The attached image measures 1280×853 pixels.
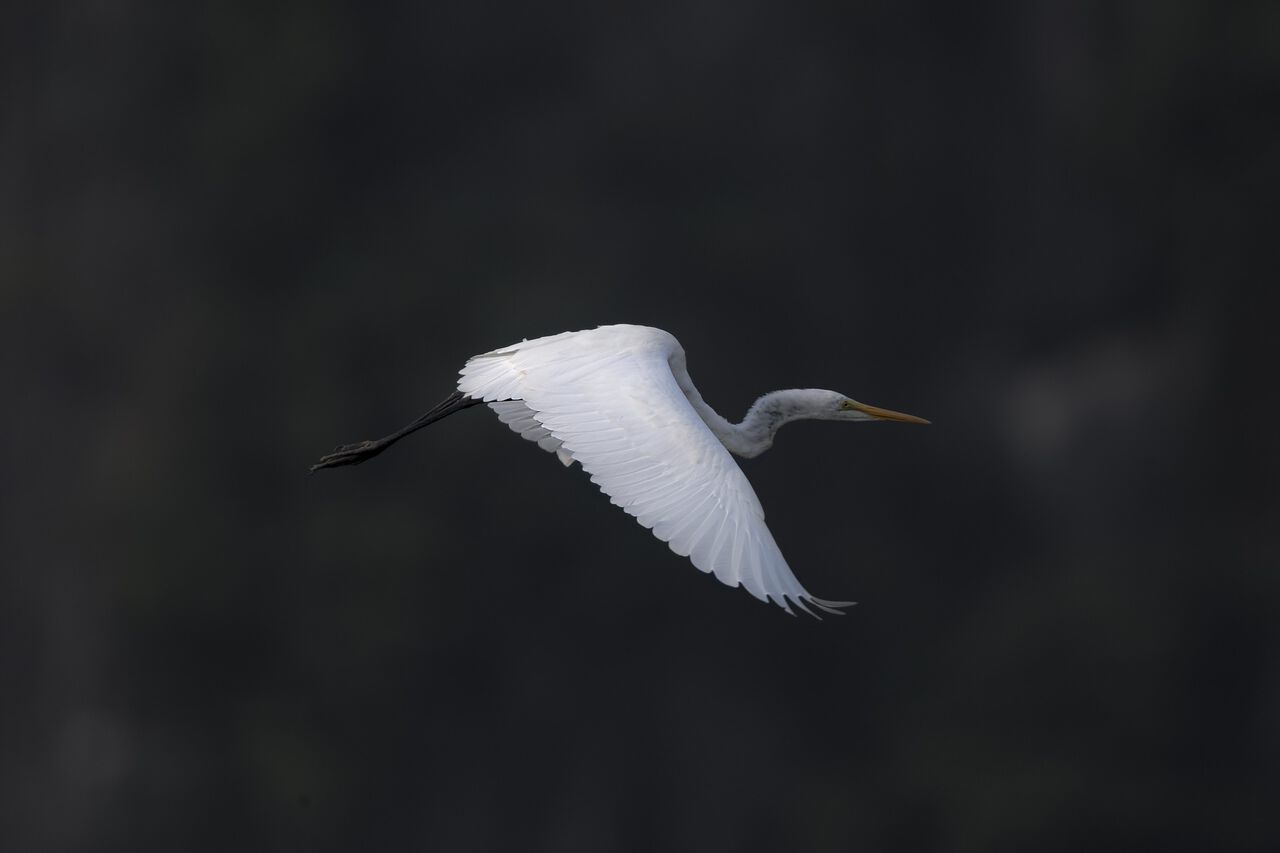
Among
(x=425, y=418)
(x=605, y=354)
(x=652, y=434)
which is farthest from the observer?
(x=425, y=418)

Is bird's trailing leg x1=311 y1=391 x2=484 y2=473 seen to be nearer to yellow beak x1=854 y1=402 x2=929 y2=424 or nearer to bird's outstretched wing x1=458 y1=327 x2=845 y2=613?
bird's outstretched wing x1=458 y1=327 x2=845 y2=613

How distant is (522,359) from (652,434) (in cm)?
59

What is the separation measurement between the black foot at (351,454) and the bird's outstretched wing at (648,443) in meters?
0.44

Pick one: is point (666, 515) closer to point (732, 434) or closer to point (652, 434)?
point (652, 434)

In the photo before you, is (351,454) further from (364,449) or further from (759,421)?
(759,421)

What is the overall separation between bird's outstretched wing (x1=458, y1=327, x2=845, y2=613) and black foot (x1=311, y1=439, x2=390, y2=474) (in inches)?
17.2

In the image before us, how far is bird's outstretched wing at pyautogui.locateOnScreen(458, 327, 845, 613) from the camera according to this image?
107 inches

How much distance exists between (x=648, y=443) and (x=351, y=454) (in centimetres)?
121

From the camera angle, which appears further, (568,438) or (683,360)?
(683,360)

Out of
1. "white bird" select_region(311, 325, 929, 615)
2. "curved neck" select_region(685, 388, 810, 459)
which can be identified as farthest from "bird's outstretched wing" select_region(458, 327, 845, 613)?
"curved neck" select_region(685, 388, 810, 459)

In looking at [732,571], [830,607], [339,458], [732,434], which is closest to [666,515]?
[732,571]

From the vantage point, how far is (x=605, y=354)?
348 centimetres

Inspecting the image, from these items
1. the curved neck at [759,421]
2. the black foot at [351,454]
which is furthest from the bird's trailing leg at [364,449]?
the curved neck at [759,421]

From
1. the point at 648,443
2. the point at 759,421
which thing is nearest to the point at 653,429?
the point at 648,443
